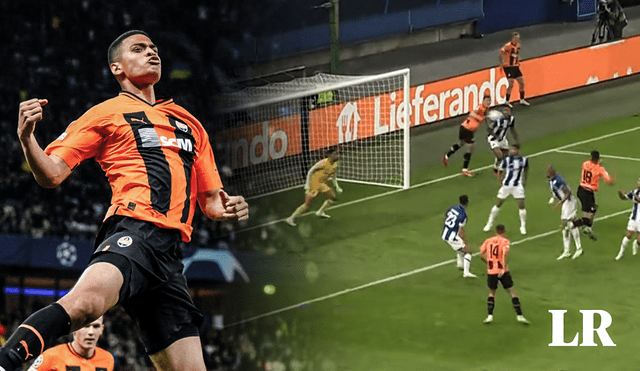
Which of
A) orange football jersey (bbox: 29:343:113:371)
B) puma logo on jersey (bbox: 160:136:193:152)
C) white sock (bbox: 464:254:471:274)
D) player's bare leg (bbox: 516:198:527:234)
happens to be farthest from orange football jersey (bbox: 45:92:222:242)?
player's bare leg (bbox: 516:198:527:234)

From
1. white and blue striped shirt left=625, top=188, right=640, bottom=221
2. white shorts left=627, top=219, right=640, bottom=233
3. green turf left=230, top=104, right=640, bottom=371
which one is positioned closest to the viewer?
green turf left=230, top=104, right=640, bottom=371

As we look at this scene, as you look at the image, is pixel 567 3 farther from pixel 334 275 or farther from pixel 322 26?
pixel 334 275

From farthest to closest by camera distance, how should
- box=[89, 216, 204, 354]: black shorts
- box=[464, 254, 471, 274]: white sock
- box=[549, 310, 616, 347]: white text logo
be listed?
box=[464, 254, 471, 274]: white sock, box=[549, 310, 616, 347]: white text logo, box=[89, 216, 204, 354]: black shorts

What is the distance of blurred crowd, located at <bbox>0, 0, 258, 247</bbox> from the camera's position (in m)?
17.0

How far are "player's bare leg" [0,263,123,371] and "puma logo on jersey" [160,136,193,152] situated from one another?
2.54 ft

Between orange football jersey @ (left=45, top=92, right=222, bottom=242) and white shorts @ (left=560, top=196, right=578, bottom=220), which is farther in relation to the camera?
white shorts @ (left=560, top=196, right=578, bottom=220)

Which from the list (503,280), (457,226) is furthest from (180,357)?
(457,226)

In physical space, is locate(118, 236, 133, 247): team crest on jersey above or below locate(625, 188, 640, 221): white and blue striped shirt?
above

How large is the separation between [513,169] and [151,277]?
14.0 metres

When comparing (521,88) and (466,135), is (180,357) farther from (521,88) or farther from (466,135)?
(521,88)

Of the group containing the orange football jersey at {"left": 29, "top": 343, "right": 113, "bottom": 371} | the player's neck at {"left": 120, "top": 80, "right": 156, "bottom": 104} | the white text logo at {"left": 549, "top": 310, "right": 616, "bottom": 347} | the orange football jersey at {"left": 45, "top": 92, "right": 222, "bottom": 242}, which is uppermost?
the player's neck at {"left": 120, "top": 80, "right": 156, "bottom": 104}

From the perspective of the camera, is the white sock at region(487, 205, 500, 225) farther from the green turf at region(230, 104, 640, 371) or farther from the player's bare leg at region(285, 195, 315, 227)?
the player's bare leg at region(285, 195, 315, 227)

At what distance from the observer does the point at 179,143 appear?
19.4 feet

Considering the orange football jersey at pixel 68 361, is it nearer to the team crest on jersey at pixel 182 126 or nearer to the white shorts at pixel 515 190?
the team crest on jersey at pixel 182 126
